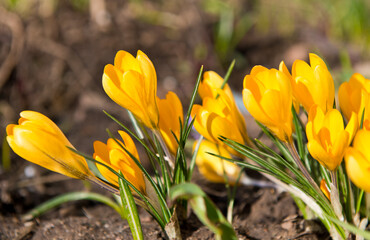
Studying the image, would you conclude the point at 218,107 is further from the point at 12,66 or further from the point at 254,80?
the point at 12,66

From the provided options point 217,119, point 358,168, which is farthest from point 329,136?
point 217,119

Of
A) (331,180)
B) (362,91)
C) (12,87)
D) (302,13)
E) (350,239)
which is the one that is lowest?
(350,239)

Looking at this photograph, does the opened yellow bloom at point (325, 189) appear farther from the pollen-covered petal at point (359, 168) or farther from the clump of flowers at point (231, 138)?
the pollen-covered petal at point (359, 168)

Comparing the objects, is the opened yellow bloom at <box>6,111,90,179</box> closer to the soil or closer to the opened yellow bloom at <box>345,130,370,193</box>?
the soil

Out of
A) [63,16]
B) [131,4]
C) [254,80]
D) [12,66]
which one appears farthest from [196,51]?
[254,80]

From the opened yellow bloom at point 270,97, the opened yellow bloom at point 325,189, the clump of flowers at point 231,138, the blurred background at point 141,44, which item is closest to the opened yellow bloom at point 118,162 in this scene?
the clump of flowers at point 231,138

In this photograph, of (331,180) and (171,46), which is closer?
(331,180)
